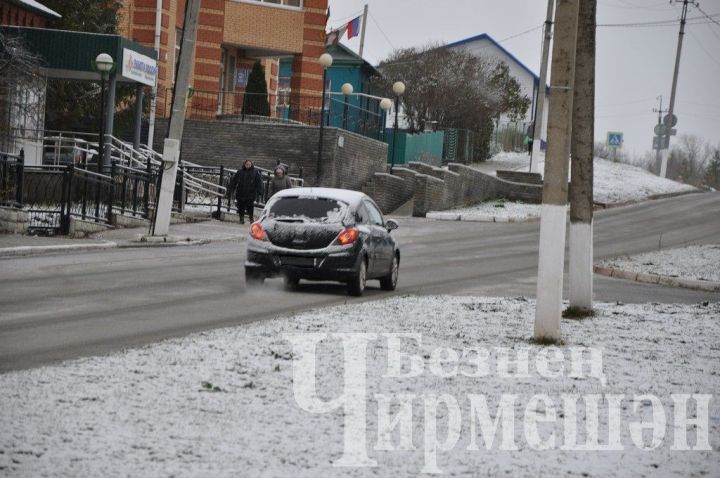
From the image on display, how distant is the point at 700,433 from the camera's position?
856 cm

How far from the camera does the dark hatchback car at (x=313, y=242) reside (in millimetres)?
18172

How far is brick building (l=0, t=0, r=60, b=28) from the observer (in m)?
35.7

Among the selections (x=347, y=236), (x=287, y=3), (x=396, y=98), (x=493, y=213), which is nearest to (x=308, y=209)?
(x=347, y=236)

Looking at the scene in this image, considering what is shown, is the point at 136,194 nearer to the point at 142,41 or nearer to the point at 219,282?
the point at 219,282

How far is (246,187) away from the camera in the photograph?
3466 cm

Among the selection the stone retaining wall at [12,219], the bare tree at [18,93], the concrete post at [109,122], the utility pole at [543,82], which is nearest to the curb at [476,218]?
the utility pole at [543,82]

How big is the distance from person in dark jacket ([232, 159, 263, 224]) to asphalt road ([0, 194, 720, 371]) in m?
4.17

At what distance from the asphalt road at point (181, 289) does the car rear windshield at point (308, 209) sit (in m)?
1.07

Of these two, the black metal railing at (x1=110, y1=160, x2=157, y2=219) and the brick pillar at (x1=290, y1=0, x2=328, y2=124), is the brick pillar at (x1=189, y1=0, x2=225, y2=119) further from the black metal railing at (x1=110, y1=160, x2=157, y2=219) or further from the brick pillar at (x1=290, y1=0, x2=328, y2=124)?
the black metal railing at (x1=110, y1=160, x2=157, y2=219)

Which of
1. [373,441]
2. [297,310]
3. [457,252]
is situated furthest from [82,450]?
[457,252]

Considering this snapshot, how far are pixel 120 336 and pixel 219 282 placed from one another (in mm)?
6883

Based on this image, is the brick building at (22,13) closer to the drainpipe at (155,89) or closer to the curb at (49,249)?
the drainpipe at (155,89)

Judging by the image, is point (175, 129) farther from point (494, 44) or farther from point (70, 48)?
point (494, 44)

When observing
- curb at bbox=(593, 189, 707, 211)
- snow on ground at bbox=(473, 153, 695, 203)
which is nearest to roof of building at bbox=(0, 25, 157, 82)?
snow on ground at bbox=(473, 153, 695, 203)
